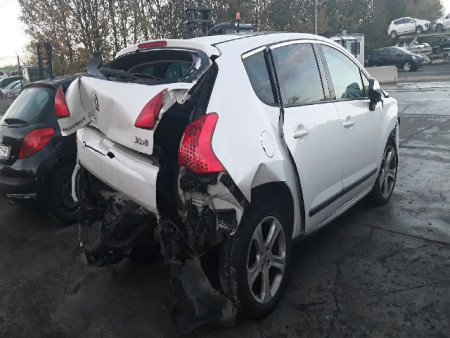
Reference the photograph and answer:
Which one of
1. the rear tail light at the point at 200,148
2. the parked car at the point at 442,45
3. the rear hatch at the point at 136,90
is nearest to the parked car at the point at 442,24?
the parked car at the point at 442,45

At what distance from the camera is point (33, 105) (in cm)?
457

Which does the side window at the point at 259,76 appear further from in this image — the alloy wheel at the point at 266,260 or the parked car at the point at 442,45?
the parked car at the point at 442,45

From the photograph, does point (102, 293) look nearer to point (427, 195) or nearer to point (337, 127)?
point (337, 127)

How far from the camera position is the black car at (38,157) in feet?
14.1

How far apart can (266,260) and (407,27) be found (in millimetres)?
43397

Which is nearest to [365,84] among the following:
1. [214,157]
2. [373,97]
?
[373,97]

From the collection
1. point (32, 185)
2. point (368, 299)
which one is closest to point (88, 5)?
point (32, 185)

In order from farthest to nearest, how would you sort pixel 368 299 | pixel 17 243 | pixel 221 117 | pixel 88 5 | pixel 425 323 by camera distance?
pixel 88 5, pixel 17 243, pixel 368 299, pixel 425 323, pixel 221 117

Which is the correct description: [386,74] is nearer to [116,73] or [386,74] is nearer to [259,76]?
[259,76]

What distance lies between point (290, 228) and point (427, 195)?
2699 mm

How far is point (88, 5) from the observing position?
1541cm

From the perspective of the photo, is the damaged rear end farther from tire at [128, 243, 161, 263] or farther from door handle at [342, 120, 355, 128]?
door handle at [342, 120, 355, 128]

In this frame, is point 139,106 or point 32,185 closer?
point 139,106

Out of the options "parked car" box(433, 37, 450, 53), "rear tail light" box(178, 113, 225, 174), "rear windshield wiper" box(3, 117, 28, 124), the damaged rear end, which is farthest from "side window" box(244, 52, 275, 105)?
"parked car" box(433, 37, 450, 53)
